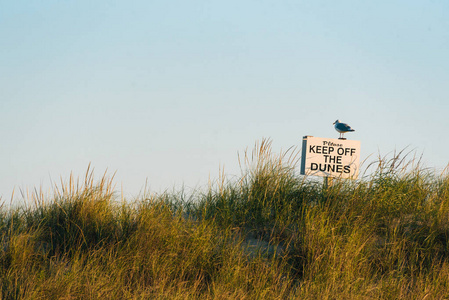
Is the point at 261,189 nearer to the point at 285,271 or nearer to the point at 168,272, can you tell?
the point at 285,271

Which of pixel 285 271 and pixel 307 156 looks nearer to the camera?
pixel 285 271

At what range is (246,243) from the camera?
710 centimetres

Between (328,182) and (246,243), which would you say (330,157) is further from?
(246,243)

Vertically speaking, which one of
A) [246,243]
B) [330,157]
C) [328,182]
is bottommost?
[246,243]

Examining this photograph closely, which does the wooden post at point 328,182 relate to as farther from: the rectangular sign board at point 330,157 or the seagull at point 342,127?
the seagull at point 342,127

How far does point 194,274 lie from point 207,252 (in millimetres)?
352

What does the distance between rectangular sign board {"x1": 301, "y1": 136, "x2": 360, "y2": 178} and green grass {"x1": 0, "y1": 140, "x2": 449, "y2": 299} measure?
0.56 meters

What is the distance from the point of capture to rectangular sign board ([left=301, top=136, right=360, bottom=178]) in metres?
9.20

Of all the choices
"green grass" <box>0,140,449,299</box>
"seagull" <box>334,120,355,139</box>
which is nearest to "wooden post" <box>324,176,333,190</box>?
"green grass" <box>0,140,449,299</box>

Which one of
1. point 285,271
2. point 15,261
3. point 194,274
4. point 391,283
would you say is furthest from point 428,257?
point 15,261

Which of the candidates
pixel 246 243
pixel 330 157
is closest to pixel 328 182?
pixel 330 157

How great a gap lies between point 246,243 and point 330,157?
10.8ft

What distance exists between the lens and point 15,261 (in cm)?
614

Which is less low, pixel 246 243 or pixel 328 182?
pixel 328 182
